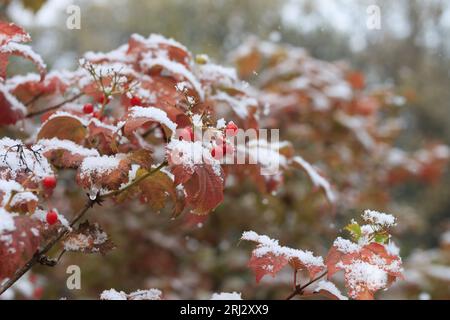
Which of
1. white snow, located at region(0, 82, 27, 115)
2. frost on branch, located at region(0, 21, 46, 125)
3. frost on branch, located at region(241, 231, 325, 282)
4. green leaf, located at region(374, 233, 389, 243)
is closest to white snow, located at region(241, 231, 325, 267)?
frost on branch, located at region(241, 231, 325, 282)

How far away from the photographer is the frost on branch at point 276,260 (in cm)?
115

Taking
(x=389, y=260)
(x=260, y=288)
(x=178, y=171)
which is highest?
(x=260, y=288)

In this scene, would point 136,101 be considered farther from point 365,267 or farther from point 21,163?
point 365,267

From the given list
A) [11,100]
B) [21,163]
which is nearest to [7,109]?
[11,100]

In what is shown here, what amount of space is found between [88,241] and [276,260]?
1.49ft

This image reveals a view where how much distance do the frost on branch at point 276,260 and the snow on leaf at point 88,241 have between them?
35 cm

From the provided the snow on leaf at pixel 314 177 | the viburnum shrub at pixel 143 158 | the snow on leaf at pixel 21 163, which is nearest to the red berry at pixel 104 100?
the viburnum shrub at pixel 143 158

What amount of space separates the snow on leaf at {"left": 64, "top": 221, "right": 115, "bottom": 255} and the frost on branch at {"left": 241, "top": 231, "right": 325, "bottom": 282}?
0.35 metres

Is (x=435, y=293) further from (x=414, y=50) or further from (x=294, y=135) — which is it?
(x=414, y=50)

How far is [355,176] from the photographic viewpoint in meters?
4.58

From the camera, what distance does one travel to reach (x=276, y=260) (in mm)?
1151

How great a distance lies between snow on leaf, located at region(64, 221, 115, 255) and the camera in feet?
4.10
